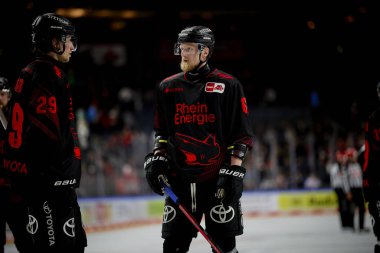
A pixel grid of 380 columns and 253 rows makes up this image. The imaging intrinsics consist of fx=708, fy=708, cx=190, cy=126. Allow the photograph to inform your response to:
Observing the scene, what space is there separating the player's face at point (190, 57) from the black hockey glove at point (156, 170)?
2.18 ft

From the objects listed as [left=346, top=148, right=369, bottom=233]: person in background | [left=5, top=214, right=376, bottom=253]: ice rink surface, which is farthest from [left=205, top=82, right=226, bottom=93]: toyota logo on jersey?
[left=346, top=148, right=369, bottom=233]: person in background

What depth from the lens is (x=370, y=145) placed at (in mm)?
6266

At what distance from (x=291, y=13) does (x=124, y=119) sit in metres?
6.89

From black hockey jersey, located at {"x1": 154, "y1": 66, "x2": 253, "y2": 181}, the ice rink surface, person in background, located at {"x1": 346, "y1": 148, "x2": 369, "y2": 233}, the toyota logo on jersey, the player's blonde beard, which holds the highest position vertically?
the player's blonde beard

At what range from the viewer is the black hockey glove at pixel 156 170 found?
4984 millimetres

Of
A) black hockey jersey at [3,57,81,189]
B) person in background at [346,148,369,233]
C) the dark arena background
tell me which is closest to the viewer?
black hockey jersey at [3,57,81,189]

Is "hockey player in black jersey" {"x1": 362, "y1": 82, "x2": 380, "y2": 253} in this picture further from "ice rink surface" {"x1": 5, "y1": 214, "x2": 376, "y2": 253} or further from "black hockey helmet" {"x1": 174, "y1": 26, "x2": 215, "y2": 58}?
"ice rink surface" {"x1": 5, "y1": 214, "x2": 376, "y2": 253}

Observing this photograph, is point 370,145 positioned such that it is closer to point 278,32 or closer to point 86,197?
point 86,197

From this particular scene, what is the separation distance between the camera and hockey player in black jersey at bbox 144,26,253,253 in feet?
15.9

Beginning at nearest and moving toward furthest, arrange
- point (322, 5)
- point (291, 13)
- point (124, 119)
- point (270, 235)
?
point (270, 235) → point (322, 5) → point (291, 13) → point (124, 119)

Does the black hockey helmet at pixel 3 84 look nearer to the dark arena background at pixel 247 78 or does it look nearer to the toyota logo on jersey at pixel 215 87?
the toyota logo on jersey at pixel 215 87

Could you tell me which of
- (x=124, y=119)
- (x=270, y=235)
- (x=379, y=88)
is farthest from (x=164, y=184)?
(x=124, y=119)

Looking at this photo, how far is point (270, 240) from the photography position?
36.8 feet

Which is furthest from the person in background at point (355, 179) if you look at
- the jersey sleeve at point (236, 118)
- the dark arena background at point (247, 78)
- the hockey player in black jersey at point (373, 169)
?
the jersey sleeve at point (236, 118)
